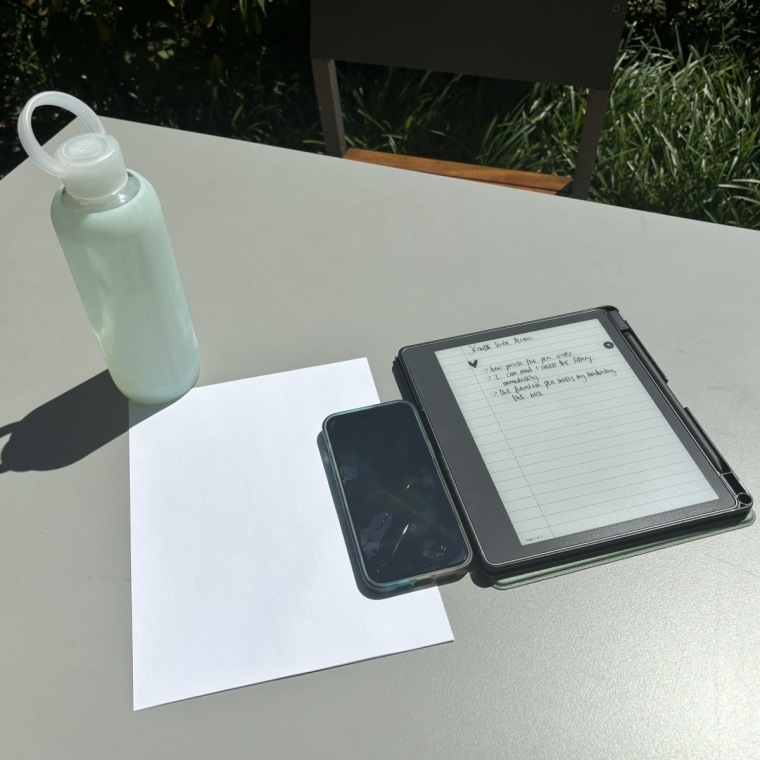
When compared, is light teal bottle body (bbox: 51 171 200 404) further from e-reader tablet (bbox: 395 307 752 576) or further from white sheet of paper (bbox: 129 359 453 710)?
e-reader tablet (bbox: 395 307 752 576)

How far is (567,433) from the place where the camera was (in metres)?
0.62

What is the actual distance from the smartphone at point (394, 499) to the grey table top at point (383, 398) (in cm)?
3

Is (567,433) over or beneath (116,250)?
beneath

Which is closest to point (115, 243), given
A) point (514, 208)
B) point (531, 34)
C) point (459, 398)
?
point (459, 398)

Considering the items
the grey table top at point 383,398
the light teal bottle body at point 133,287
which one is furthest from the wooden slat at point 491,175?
the light teal bottle body at point 133,287

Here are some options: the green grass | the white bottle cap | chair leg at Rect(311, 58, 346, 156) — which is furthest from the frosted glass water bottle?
the green grass

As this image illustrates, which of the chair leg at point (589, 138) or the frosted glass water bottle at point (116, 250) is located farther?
the chair leg at point (589, 138)

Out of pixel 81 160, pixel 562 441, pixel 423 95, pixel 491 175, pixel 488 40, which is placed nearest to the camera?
pixel 81 160

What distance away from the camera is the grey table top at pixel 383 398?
1.60ft

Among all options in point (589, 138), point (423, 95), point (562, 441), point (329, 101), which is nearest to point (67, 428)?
point (562, 441)

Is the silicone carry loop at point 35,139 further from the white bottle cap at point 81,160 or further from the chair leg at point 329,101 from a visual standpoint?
the chair leg at point 329,101

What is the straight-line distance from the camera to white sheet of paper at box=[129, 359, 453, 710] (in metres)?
0.52

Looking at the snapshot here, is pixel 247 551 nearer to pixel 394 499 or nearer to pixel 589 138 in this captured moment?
pixel 394 499

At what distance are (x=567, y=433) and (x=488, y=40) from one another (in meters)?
0.71
